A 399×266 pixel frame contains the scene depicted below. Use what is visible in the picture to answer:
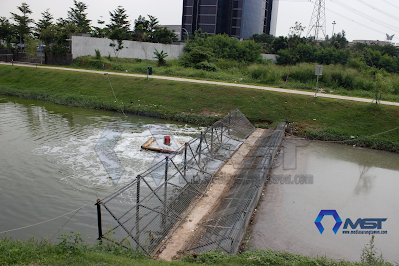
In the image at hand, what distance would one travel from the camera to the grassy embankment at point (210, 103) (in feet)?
61.5

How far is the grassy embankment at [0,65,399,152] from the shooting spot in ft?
61.5

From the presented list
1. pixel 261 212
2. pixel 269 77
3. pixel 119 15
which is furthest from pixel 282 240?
pixel 119 15

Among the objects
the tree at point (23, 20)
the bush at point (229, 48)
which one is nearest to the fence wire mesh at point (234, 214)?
the bush at point (229, 48)

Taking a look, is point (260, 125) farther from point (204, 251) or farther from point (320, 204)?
point (204, 251)

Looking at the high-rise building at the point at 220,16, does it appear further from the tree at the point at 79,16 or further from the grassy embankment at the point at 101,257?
the grassy embankment at the point at 101,257

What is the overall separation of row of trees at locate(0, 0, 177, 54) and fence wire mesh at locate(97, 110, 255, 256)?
2911 cm

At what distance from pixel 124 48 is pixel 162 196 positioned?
35.4m

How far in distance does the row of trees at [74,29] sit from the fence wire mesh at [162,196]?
95.5ft

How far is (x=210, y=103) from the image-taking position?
23.0 meters

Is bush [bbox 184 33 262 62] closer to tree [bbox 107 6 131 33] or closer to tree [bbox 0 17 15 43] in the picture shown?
tree [bbox 107 6 131 33]

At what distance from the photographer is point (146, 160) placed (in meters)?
12.5

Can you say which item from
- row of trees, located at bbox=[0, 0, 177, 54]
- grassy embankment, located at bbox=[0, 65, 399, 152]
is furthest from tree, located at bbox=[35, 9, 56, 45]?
grassy embankment, located at bbox=[0, 65, 399, 152]

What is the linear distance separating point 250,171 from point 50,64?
35.4m

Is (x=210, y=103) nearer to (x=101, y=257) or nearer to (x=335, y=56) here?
(x=101, y=257)
